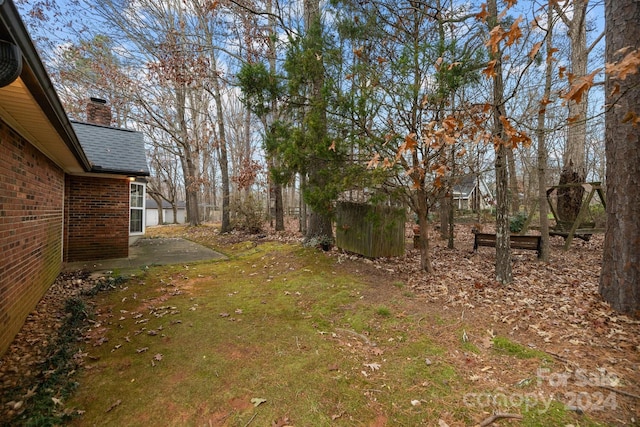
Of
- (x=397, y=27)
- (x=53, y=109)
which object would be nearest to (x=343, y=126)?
(x=397, y=27)

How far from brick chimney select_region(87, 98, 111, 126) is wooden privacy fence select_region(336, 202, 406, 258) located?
1005 centimetres

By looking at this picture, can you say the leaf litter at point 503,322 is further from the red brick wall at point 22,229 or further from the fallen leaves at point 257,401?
the fallen leaves at point 257,401

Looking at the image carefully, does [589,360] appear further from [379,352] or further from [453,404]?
[379,352]

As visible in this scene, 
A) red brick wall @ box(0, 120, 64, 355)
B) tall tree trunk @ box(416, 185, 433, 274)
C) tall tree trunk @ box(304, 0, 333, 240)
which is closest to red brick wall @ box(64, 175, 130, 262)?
red brick wall @ box(0, 120, 64, 355)

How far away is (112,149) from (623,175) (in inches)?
459

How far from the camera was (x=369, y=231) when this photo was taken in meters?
6.62

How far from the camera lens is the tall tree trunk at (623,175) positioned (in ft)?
10.9

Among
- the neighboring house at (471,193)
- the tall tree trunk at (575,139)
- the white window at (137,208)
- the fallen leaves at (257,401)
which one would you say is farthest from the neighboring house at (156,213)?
the fallen leaves at (257,401)

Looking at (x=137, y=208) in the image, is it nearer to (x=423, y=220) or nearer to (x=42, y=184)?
(x=42, y=184)

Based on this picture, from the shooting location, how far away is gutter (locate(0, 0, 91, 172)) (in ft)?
5.03

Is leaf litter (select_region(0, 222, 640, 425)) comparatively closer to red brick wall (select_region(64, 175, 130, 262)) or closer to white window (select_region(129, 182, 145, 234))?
red brick wall (select_region(64, 175, 130, 262))

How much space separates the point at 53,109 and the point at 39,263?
3.22 meters

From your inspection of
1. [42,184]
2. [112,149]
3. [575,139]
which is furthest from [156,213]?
[575,139]

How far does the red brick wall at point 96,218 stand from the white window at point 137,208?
226cm
